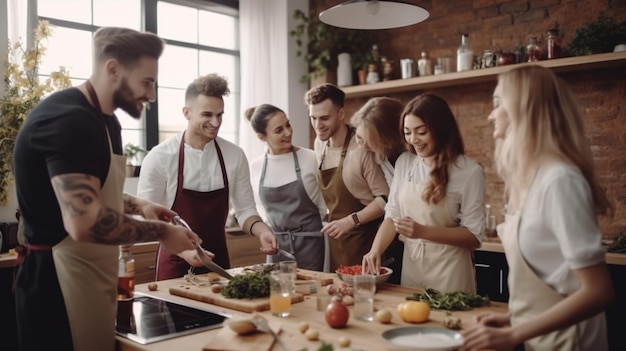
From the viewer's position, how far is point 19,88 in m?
3.73

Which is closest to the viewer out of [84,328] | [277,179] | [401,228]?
[84,328]

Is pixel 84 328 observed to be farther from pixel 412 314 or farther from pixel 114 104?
pixel 412 314

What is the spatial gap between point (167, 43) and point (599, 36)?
3.43 meters

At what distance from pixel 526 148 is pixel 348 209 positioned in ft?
5.55

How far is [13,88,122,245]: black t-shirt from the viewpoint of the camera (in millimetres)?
1565

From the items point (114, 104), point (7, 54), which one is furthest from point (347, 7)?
point (7, 54)

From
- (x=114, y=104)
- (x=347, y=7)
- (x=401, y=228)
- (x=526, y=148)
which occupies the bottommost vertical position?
(x=401, y=228)

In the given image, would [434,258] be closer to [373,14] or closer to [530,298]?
[530,298]

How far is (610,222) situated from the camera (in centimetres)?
404

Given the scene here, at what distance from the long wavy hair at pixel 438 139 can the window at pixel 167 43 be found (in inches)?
102

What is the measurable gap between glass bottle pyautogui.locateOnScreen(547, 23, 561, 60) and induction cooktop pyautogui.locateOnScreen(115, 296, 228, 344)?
126 inches

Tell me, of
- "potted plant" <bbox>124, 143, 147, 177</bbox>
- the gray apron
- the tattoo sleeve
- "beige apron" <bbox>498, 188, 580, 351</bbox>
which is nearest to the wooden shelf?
the gray apron

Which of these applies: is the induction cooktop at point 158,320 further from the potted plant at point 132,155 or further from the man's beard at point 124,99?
the potted plant at point 132,155

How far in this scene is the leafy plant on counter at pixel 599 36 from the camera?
12.5 ft
